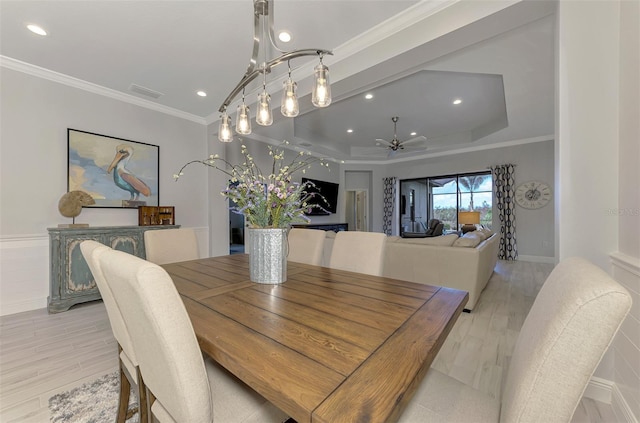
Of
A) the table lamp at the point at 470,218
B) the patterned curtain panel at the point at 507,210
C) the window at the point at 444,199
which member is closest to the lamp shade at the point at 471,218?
the table lamp at the point at 470,218

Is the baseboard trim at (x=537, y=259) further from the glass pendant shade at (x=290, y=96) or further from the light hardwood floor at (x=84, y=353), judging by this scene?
the glass pendant shade at (x=290, y=96)

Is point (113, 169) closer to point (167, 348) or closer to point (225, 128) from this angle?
point (225, 128)

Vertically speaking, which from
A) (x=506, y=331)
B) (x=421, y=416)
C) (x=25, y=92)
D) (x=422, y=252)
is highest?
(x=25, y=92)

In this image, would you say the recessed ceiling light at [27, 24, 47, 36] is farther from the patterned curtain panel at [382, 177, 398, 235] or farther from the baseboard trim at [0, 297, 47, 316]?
the patterned curtain panel at [382, 177, 398, 235]

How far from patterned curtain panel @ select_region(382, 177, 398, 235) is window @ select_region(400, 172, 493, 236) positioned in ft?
1.06

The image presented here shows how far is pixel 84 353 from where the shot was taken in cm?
209

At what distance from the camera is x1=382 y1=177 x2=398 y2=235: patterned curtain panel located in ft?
25.9

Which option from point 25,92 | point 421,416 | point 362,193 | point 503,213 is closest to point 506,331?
point 421,416

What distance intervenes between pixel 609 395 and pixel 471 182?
244 inches

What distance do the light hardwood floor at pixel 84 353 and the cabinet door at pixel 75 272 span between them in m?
0.23

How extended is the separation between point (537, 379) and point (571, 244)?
1420 millimetres

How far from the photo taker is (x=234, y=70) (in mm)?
3039

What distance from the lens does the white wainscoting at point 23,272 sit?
280 centimetres

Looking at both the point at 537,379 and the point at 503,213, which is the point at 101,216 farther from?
the point at 503,213
